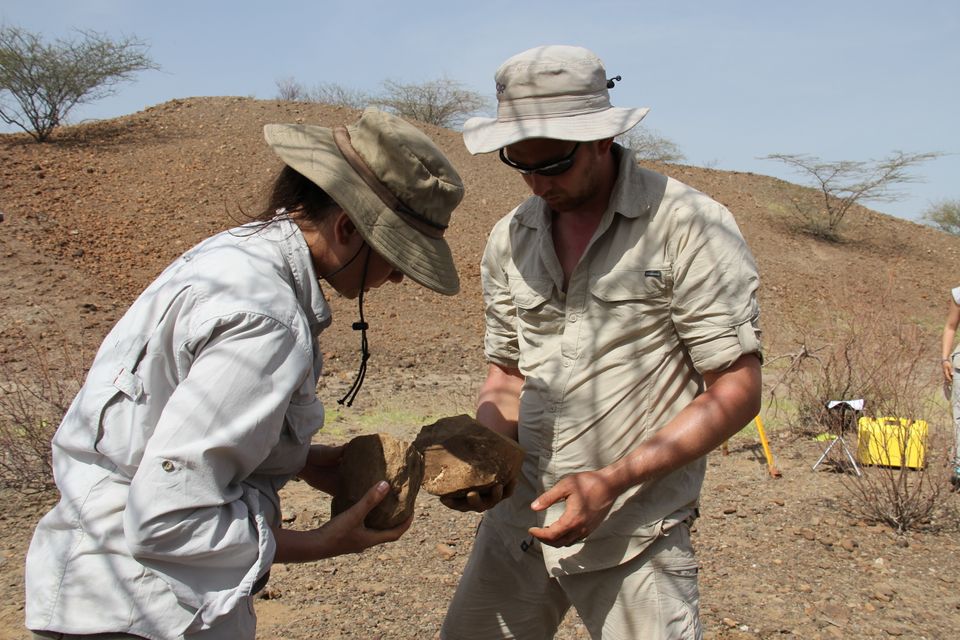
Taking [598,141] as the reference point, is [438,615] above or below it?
below

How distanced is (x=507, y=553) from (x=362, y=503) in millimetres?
795

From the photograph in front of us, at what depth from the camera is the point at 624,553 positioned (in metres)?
2.17

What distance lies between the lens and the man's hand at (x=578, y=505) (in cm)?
203

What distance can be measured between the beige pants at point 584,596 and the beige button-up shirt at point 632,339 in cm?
6

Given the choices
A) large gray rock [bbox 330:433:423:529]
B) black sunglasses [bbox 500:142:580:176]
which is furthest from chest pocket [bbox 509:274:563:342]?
large gray rock [bbox 330:433:423:529]

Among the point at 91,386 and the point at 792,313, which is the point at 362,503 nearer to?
the point at 91,386

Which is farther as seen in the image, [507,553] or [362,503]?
[507,553]

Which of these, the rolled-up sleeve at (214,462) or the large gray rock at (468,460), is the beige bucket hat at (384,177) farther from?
the large gray rock at (468,460)

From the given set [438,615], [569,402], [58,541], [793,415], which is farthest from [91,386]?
[793,415]

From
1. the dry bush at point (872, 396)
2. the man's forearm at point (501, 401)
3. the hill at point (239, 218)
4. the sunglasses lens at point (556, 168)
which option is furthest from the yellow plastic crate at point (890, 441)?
the sunglasses lens at point (556, 168)

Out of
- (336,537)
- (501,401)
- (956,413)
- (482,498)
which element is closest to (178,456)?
(336,537)

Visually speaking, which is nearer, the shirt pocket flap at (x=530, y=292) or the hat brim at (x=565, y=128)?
the hat brim at (x=565, y=128)

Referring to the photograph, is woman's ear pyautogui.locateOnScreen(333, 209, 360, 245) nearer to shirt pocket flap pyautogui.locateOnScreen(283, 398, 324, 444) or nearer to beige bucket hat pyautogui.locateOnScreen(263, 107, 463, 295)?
beige bucket hat pyautogui.locateOnScreen(263, 107, 463, 295)

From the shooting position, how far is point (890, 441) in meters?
6.03
